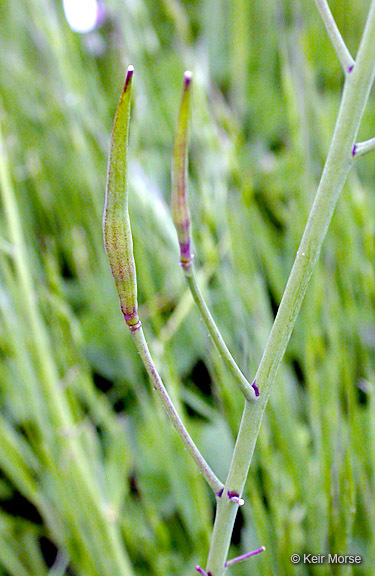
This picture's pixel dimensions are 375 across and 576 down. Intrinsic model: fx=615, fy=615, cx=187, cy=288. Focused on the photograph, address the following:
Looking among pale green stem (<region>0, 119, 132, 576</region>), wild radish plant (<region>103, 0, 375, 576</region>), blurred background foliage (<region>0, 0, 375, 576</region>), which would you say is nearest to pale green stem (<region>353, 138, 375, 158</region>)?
wild radish plant (<region>103, 0, 375, 576</region>)

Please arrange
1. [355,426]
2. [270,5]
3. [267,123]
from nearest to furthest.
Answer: [355,426], [267,123], [270,5]

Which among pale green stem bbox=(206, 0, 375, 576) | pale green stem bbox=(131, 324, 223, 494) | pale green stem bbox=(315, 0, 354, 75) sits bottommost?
pale green stem bbox=(131, 324, 223, 494)

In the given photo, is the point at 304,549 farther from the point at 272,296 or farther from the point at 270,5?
the point at 270,5

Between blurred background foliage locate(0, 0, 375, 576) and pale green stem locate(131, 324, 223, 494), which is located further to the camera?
blurred background foliage locate(0, 0, 375, 576)

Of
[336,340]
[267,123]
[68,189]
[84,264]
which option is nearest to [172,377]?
[336,340]

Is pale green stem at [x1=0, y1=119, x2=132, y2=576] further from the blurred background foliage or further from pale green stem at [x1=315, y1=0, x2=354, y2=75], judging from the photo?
pale green stem at [x1=315, y1=0, x2=354, y2=75]
